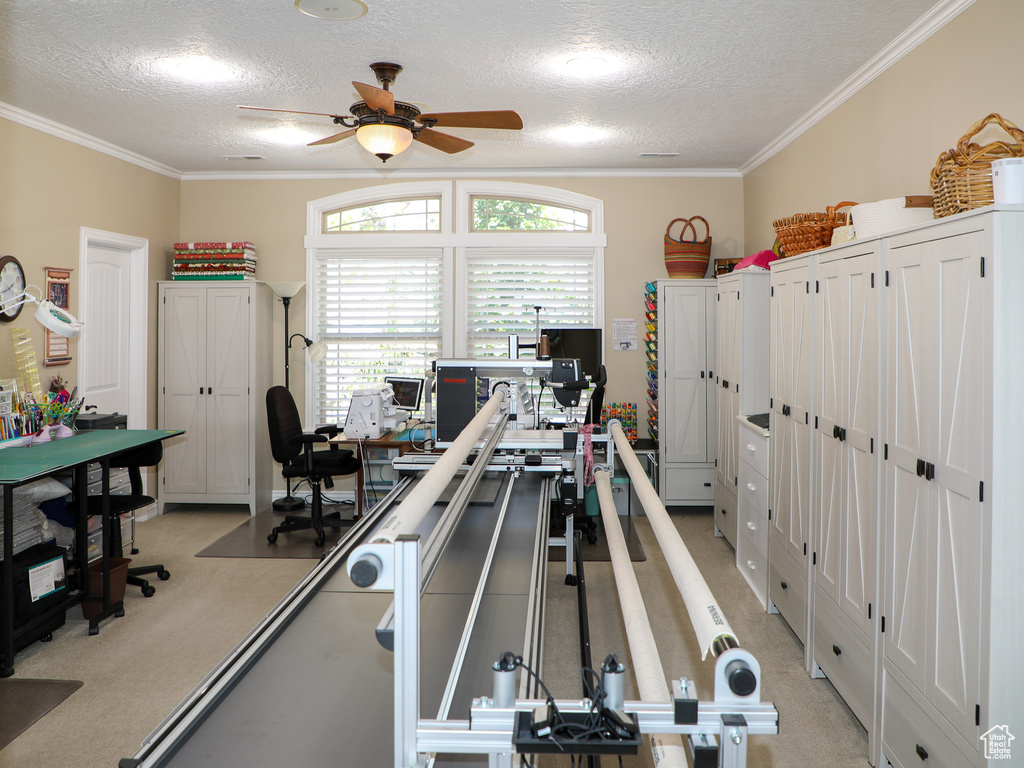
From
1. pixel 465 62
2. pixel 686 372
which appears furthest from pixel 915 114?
A: pixel 686 372

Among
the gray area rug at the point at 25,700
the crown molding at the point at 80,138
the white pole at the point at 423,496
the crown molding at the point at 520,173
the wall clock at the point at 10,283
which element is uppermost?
the crown molding at the point at 520,173

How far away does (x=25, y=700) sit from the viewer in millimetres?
3117

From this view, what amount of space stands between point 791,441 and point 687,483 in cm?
236

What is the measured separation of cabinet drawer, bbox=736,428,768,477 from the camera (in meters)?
4.19

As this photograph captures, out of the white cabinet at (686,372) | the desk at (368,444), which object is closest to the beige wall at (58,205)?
the desk at (368,444)

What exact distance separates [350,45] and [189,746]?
10.1 ft

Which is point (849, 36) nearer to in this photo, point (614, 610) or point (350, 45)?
point (350, 45)

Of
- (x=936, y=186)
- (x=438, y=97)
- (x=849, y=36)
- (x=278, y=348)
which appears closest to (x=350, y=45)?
(x=438, y=97)

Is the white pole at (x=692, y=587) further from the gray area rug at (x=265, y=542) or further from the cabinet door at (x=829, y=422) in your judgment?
the gray area rug at (x=265, y=542)

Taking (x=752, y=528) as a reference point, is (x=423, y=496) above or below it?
above

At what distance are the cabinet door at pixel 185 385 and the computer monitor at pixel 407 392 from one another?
1591mm

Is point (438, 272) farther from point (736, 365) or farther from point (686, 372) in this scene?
point (736, 365)

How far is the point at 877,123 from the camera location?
147 inches

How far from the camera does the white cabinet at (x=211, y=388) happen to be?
611 centimetres
